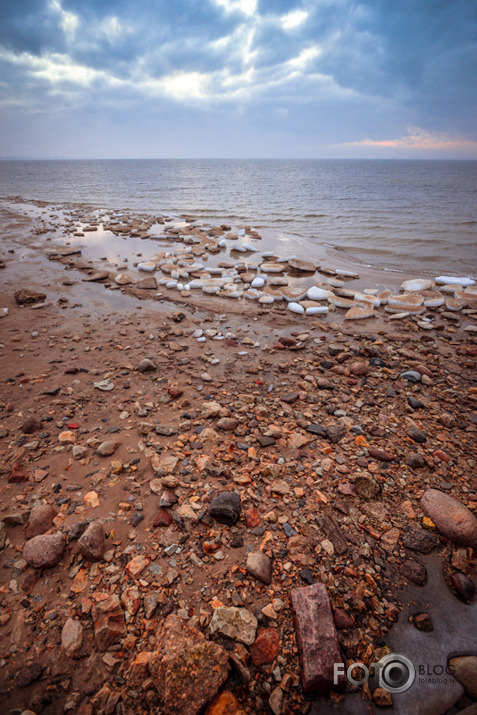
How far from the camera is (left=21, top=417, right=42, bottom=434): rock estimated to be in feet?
8.92

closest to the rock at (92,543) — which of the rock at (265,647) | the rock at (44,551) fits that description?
the rock at (44,551)

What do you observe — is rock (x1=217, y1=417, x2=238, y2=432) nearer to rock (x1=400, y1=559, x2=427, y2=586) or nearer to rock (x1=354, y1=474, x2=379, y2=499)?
rock (x1=354, y1=474, x2=379, y2=499)

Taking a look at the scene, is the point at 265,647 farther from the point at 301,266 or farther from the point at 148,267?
the point at 301,266

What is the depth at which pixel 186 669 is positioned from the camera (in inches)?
53.0

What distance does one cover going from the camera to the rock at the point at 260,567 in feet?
5.61

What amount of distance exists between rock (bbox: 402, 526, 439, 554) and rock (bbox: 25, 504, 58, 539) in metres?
2.26

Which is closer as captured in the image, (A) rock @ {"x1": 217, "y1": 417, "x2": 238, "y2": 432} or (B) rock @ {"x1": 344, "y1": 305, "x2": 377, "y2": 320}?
(A) rock @ {"x1": 217, "y1": 417, "x2": 238, "y2": 432}

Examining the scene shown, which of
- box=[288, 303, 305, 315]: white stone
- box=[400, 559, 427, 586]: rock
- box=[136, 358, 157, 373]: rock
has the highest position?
box=[288, 303, 305, 315]: white stone

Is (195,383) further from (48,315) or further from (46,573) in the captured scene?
(48,315)

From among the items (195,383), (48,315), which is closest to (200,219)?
(48,315)

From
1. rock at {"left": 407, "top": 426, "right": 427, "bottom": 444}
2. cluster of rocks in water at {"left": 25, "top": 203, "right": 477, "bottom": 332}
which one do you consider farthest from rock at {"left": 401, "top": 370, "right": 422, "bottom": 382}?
cluster of rocks in water at {"left": 25, "top": 203, "right": 477, "bottom": 332}

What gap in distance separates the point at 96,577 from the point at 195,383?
1984 mm

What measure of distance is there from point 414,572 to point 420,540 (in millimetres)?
217

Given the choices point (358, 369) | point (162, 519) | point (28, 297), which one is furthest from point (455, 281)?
point (28, 297)
